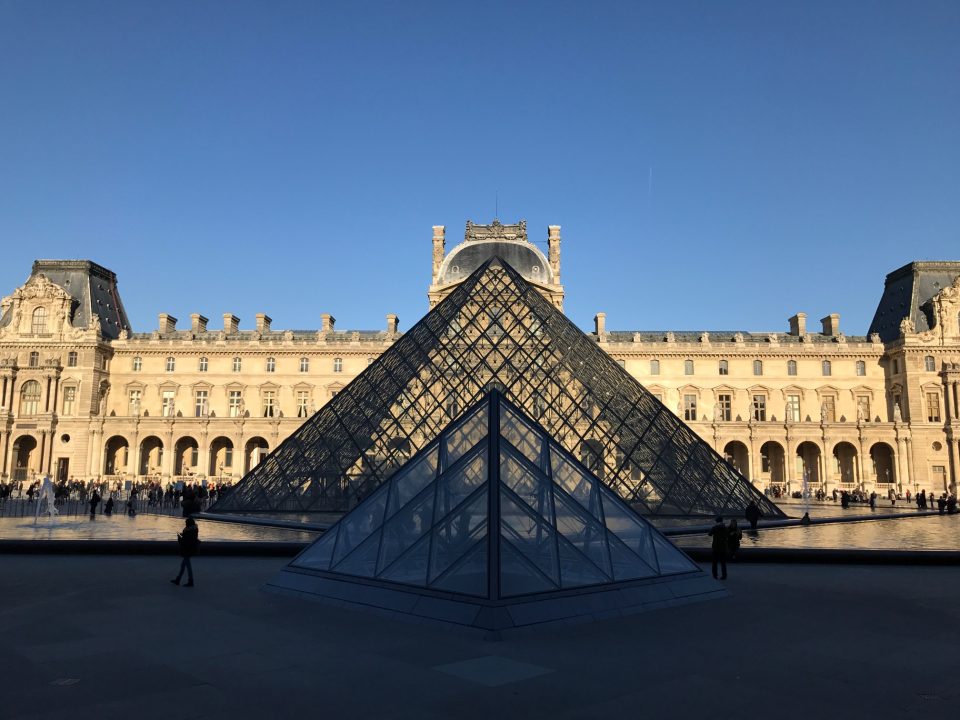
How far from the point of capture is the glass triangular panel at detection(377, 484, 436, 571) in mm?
7590

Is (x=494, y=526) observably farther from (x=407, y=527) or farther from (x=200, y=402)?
(x=200, y=402)

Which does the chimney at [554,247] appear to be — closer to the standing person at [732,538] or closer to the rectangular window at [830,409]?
the rectangular window at [830,409]

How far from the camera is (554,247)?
51.9 meters

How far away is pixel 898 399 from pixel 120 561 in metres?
47.3

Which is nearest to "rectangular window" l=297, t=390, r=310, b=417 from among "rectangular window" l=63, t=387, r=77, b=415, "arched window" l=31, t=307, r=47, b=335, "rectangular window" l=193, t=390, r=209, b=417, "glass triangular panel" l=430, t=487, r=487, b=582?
"rectangular window" l=193, t=390, r=209, b=417

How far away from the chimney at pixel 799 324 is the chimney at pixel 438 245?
25642 mm

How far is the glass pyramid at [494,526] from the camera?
697 centimetres

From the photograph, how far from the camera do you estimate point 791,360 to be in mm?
47406

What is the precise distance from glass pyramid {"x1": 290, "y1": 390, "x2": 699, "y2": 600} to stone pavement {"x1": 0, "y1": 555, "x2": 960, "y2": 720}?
0.60m

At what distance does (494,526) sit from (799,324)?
48674mm

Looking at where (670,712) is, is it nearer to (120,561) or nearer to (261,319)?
(120,561)

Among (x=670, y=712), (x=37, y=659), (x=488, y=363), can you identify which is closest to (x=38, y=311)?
(x=488, y=363)

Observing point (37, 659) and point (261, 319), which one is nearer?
point (37, 659)

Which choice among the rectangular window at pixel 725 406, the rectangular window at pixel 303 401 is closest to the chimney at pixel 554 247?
the rectangular window at pixel 725 406
